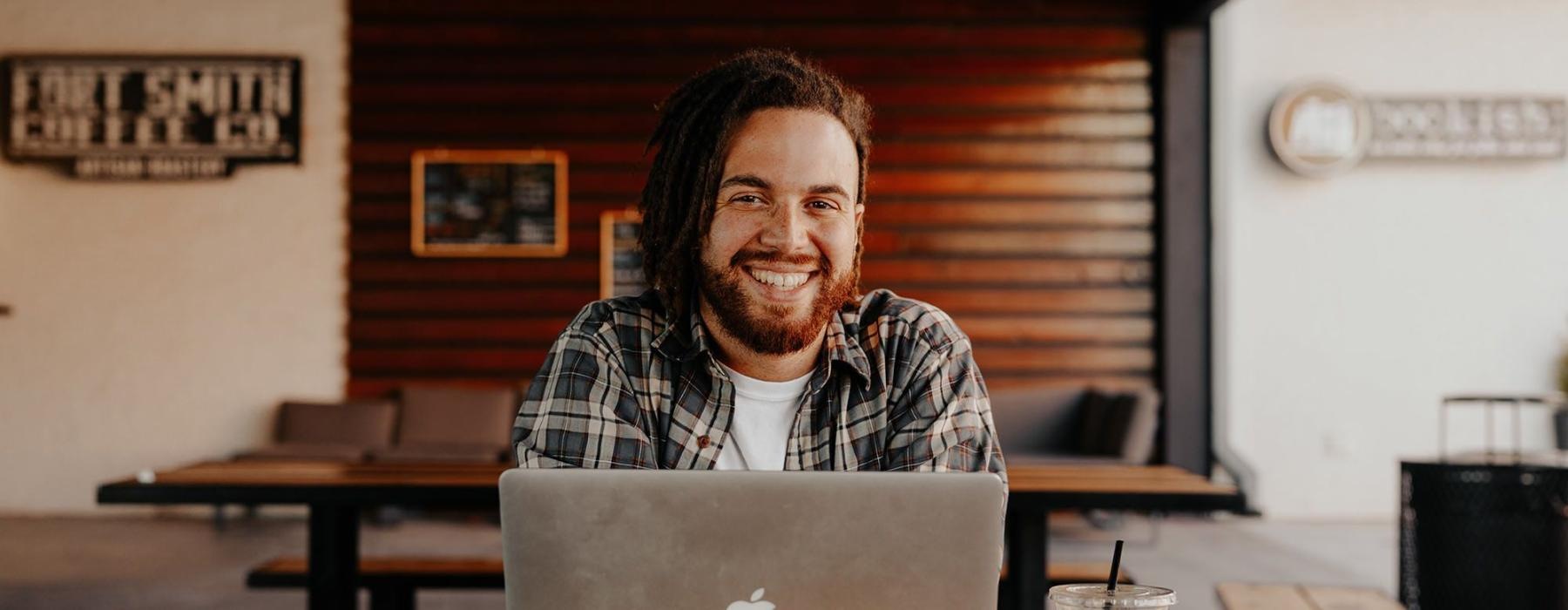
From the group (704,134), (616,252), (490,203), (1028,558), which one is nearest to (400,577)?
(1028,558)

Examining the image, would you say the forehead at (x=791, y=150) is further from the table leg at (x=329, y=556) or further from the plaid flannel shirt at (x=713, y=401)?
the table leg at (x=329, y=556)

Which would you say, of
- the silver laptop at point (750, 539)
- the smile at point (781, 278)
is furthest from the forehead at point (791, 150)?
the silver laptop at point (750, 539)

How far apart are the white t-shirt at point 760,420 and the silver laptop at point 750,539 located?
633 mm

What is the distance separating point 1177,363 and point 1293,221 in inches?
44.7

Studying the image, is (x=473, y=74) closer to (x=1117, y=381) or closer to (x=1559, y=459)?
(x=1117, y=381)

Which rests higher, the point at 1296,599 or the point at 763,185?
the point at 763,185

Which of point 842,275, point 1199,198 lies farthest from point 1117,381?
point 842,275

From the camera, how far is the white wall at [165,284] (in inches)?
255

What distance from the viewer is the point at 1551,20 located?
6.68m

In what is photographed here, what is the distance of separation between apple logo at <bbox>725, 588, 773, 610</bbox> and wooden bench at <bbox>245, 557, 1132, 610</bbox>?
7.70 ft

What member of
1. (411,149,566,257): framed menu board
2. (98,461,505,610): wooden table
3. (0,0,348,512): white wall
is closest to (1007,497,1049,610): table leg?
(98,461,505,610): wooden table

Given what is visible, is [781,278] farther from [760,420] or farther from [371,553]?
[371,553]

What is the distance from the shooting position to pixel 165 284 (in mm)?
6512

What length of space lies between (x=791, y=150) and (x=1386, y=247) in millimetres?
6177
